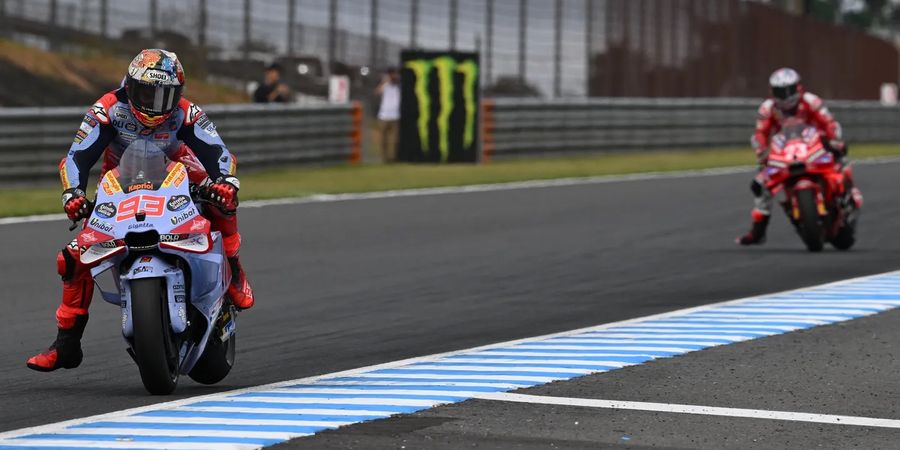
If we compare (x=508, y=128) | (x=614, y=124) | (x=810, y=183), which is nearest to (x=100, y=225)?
(x=810, y=183)

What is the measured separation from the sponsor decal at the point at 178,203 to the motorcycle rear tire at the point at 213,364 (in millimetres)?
753

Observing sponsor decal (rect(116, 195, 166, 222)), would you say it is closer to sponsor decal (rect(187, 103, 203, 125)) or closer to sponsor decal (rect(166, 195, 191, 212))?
sponsor decal (rect(166, 195, 191, 212))

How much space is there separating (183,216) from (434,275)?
20.0 feet

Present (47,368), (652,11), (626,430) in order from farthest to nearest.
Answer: (652,11) < (47,368) < (626,430)

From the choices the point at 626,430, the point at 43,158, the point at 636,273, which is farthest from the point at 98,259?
the point at 43,158

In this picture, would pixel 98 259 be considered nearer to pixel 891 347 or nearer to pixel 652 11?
pixel 891 347

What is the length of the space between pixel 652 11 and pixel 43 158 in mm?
20941

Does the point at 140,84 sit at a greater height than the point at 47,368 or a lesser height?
greater

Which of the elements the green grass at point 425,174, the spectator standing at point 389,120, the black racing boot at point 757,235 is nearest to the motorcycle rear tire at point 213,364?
the black racing boot at point 757,235

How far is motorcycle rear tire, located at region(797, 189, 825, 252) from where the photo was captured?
15.2 metres

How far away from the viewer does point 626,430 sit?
6.77m

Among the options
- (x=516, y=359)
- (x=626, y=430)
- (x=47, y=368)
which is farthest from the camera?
(x=516, y=359)

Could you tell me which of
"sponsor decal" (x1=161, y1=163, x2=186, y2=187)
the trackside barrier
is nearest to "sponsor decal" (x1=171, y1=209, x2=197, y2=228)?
"sponsor decal" (x1=161, y1=163, x2=186, y2=187)

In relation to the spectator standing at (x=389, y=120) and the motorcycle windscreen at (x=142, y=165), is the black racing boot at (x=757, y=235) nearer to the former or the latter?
the motorcycle windscreen at (x=142, y=165)
